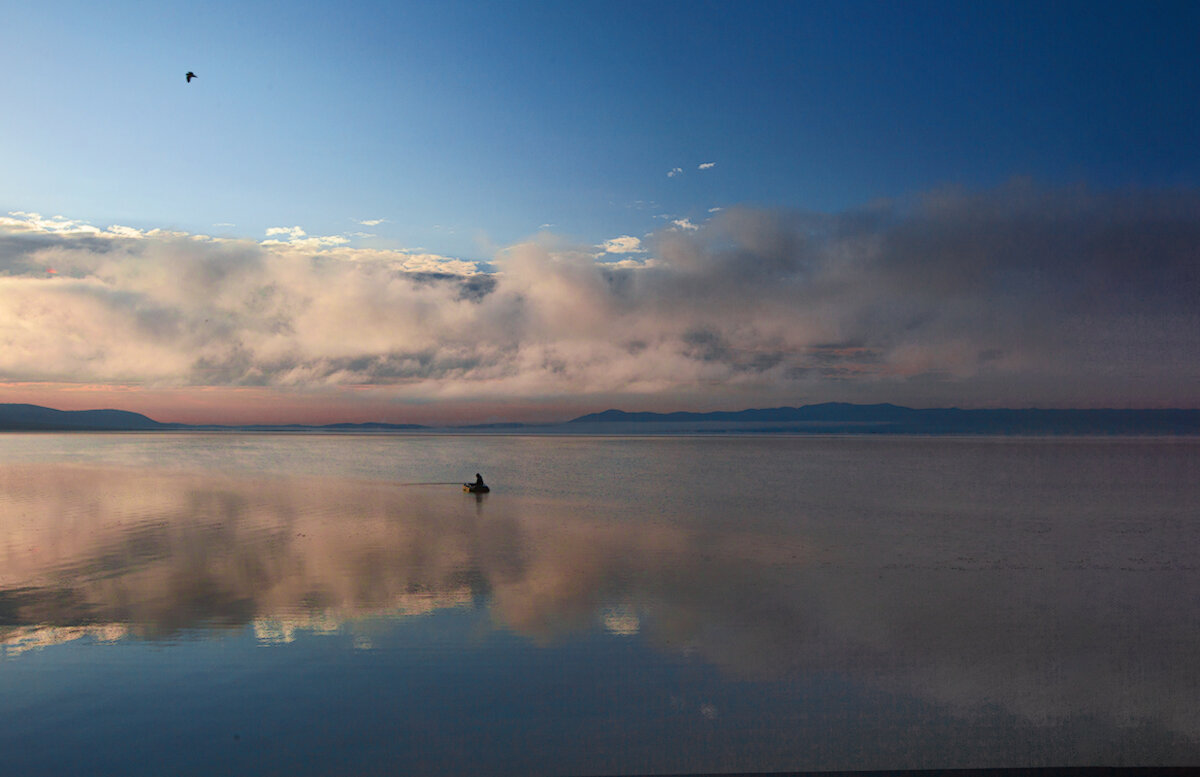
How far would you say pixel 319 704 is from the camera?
26.1ft

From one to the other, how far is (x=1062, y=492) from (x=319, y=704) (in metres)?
35.6

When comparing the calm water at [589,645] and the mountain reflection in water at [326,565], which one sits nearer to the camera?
the calm water at [589,645]

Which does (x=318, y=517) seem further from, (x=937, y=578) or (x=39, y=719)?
(x=937, y=578)

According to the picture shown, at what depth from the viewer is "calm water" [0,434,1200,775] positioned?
23.1 ft

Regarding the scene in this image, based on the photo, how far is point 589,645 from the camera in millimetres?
10109

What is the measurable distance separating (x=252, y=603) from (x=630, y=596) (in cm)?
656

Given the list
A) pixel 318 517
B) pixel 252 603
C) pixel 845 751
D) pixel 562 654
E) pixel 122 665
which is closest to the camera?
pixel 845 751

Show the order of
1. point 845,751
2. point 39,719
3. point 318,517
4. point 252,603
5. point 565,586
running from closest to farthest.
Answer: point 845,751, point 39,719, point 252,603, point 565,586, point 318,517

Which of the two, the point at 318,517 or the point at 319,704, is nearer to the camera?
the point at 319,704

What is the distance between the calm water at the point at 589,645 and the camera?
7043 millimetres

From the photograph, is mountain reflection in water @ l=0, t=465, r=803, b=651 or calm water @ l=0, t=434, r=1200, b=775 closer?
calm water @ l=0, t=434, r=1200, b=775

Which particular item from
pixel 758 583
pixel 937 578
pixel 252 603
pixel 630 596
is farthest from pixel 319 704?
pixel 937 578

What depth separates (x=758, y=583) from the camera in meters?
14.2

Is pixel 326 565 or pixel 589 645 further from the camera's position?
pixel 326 565
